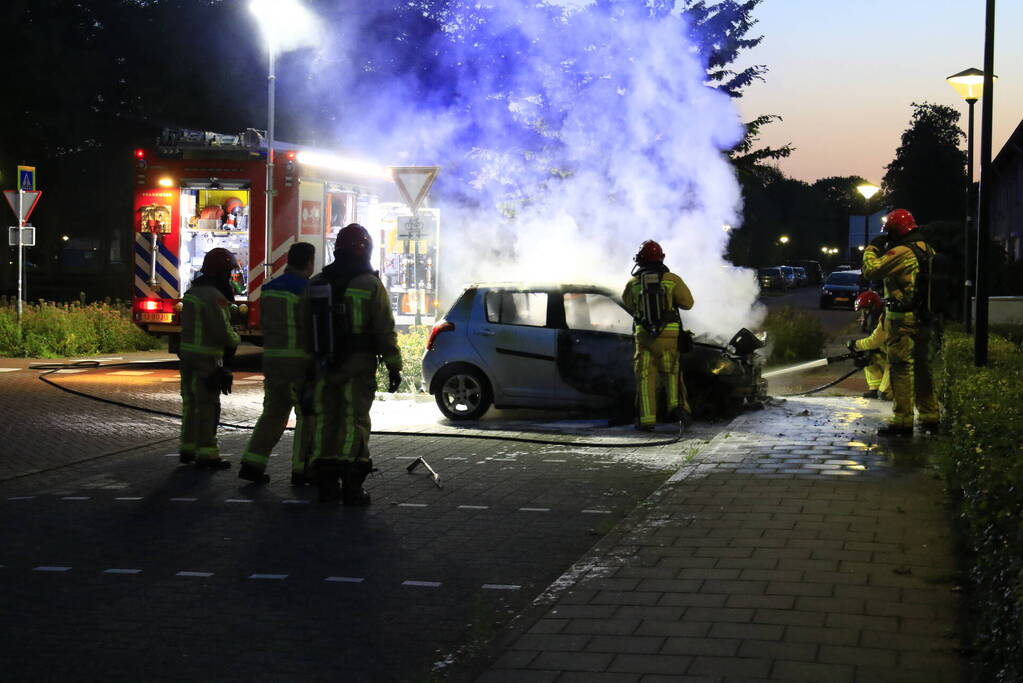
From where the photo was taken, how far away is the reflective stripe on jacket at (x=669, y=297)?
11797 mm

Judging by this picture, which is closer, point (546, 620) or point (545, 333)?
point (546, 620)

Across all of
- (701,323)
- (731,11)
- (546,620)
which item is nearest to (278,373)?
(546,620)

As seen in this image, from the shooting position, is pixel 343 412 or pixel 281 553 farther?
pixel 343 412

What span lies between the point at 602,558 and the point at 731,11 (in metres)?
18.8

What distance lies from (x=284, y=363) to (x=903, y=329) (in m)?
5.19

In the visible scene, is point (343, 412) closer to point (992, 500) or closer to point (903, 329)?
point (992, 500)

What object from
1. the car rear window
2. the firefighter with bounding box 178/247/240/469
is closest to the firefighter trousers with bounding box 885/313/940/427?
the firefighter with bounding box 178/247/240/469

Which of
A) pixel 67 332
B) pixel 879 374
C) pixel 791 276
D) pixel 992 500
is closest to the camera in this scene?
pixel 992 500

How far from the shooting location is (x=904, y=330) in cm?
1087

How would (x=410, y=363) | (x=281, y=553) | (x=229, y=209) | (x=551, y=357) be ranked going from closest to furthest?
1. (x=281, y=553)
2. (x=551, y=357)
3. (x=410, y=363)
4. (x=229, y=209)

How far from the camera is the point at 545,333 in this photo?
41.9ft

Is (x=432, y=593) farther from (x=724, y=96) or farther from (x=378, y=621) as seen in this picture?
(x=724, y=96)

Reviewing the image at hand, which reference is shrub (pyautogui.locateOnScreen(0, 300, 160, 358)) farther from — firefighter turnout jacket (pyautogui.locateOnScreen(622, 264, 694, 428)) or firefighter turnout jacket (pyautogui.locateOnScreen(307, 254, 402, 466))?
firefighter turnout jacket (pyautogui.locateOnScreen(307, 254, 402, 466))

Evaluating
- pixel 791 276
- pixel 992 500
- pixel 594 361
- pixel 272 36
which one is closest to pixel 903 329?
pixel 594 361
